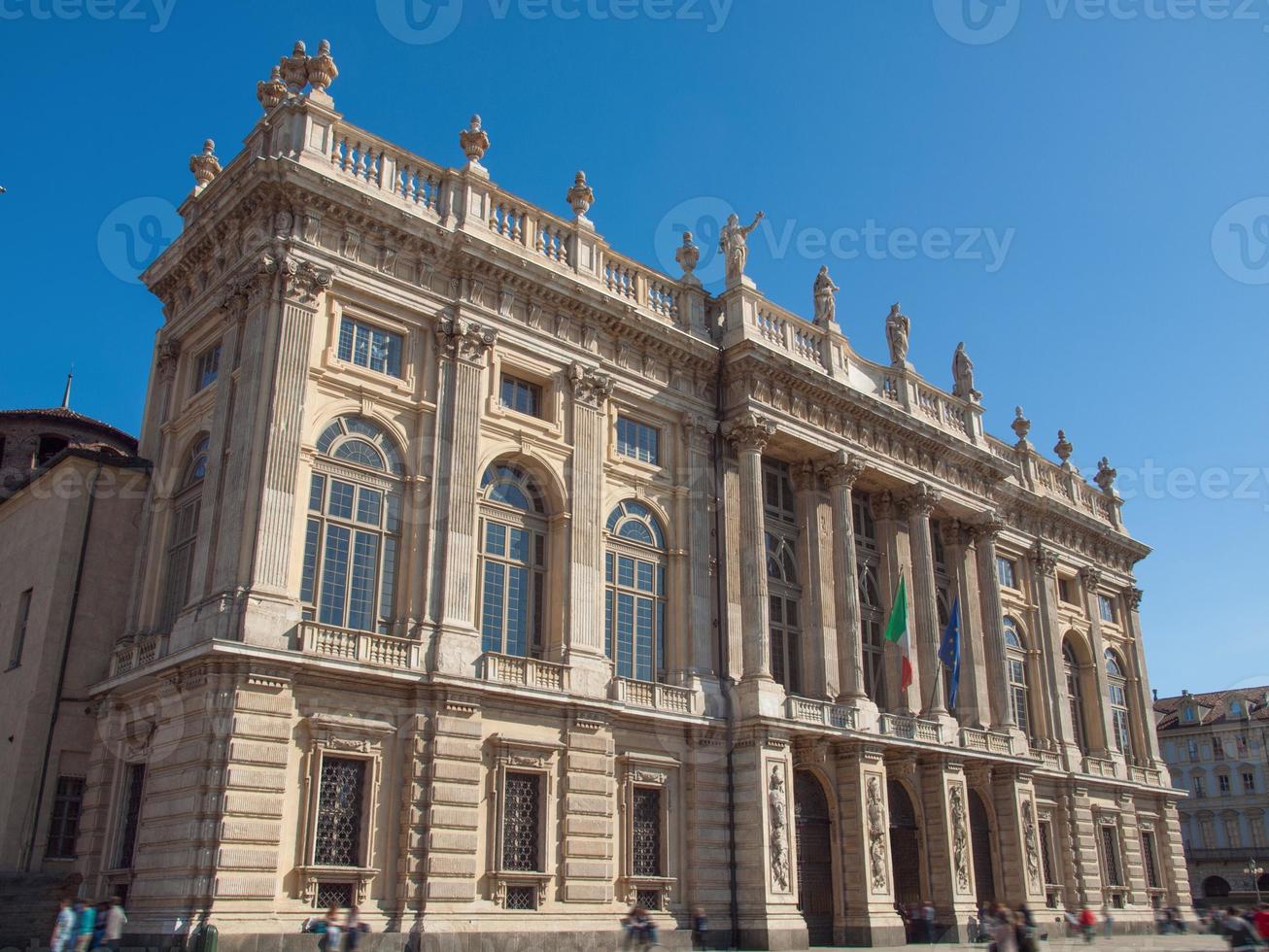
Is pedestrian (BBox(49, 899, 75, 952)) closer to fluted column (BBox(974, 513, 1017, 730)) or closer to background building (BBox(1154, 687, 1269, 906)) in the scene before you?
fluted column (BBox(974, 513, 1017, 730))

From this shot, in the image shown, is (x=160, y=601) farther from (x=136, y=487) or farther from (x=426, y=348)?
(x=426, y=348)

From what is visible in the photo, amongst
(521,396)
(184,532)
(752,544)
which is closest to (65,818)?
(184,532)

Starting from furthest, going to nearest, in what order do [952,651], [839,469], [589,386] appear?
[952,651]
[839,469]
[589,386]

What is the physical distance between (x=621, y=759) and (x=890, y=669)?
37.4 feet

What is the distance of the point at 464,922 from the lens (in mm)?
22750

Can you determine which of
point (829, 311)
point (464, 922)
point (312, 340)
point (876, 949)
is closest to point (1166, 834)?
point (876, 949)

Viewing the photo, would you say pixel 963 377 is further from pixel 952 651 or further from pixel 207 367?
pixel 207 367

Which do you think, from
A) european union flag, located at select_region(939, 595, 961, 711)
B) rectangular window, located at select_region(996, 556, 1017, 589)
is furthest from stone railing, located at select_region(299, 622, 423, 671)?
rectangular window, located at select_region(996, 556, 1017, 589)

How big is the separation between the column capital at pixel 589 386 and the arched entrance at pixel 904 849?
13.8m

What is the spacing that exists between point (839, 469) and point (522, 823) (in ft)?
47.9

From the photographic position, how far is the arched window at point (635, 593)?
28594 mm

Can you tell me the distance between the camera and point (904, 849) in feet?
110

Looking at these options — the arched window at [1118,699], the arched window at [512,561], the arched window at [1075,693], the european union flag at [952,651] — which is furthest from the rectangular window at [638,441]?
the arched window at [1118,699]

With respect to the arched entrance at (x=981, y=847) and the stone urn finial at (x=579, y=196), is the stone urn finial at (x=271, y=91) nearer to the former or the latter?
the stone urn finial at (x=579, y=196)
